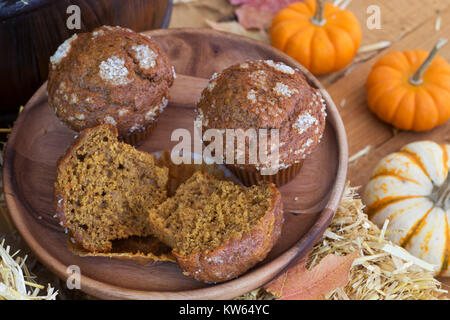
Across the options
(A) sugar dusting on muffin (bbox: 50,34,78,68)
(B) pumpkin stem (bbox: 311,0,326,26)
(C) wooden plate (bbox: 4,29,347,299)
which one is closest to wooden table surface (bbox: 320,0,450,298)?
(B) pumpkin stem (bbox: 311,0,326,26)

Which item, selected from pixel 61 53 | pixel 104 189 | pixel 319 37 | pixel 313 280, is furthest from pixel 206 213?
pixel 319 37

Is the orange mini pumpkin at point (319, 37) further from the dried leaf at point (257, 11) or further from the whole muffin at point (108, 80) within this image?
the whole muffin at point (108, 80)

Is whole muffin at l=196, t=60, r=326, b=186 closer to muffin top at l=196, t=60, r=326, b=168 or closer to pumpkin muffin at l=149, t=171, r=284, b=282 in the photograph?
muffin top at l=196, t=60, r=326, b=168

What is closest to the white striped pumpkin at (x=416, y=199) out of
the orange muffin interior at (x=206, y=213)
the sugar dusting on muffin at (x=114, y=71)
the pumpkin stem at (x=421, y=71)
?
the pumpkin stem at (x=421, y=71)

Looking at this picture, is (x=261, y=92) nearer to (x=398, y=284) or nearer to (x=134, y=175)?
(x=134, y=175)

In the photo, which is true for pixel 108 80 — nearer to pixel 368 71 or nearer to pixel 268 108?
pixel 268 108

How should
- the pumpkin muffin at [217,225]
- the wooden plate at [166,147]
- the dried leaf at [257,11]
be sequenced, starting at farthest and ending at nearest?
the dried leaf at [257,11] < the wooden plate at [166,147] < the pumpkin muffin at [217,225]
